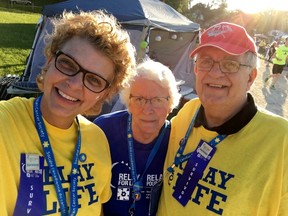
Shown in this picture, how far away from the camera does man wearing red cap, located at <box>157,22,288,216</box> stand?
1.67 meters

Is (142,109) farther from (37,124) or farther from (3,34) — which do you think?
(3,34)

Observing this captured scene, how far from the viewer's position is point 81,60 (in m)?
1.58

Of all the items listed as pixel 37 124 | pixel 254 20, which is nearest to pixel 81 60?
pixel 37 124

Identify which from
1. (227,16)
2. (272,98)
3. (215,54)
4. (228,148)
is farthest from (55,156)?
(227,16)

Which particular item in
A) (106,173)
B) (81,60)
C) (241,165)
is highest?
(81,60)

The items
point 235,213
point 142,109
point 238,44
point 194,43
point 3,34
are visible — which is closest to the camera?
point 235,213

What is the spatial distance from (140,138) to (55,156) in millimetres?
837

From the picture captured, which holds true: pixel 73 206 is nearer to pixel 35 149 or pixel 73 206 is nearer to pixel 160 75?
pixel 35 149

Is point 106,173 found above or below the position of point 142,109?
below

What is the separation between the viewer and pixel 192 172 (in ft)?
6.15

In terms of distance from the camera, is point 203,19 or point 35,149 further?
point 203,19

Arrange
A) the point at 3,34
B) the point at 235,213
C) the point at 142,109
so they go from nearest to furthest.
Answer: the point at 235,213, the point at 142,109, the point at 3,34

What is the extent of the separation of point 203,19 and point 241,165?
5687cm

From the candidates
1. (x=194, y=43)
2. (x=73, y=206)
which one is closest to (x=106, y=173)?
(x=73, y=206)
